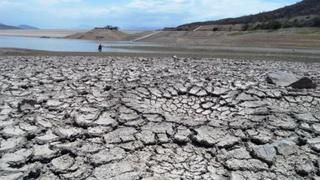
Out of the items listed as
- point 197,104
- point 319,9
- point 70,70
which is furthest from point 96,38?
point 197,104

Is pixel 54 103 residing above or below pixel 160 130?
above

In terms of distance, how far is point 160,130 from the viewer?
5.88 metres

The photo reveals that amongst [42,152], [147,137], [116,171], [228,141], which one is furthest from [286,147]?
[42,152]

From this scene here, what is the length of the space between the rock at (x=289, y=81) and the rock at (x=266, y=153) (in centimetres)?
277

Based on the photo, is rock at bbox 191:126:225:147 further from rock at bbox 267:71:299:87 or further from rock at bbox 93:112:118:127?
rock at bbox 267:71:299:87

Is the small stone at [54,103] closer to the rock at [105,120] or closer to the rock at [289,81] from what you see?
the rock at [105,120]

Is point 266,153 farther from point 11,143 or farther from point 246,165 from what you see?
point 11,143

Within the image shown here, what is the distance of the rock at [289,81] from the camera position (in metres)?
7.71

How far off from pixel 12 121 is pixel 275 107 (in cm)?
432

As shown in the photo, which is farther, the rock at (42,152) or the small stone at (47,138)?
the small stone at (47,138)

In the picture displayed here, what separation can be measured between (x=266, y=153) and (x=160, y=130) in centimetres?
158

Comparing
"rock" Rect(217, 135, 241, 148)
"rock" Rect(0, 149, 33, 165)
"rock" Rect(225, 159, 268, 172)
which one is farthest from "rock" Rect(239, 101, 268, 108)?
"rock" Rect(0, 149, 33, 165)

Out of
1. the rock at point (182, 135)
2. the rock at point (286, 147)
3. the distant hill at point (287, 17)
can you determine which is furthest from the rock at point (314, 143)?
the distant hill at point (287, 17)

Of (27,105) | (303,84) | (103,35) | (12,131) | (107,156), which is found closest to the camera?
(107,156)
